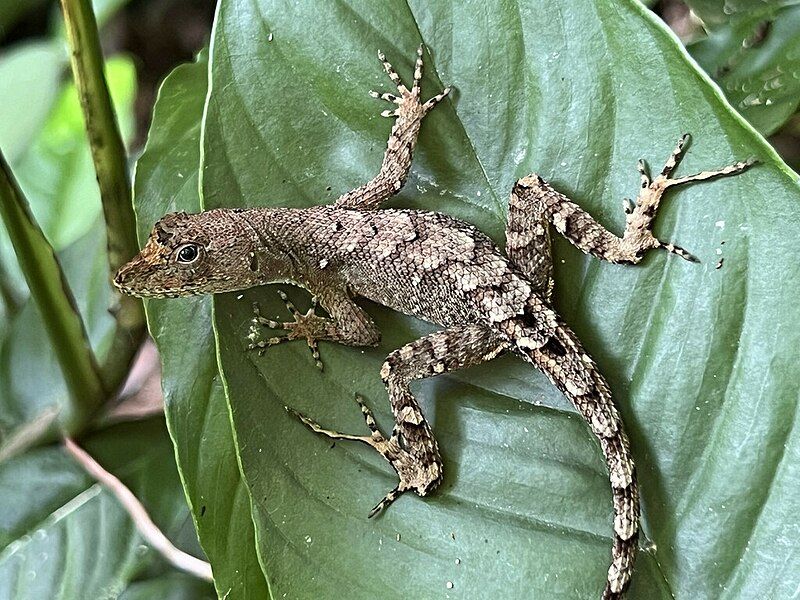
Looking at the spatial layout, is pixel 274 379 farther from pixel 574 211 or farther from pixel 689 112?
pixel 689 112

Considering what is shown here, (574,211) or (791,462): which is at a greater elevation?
(574,211)

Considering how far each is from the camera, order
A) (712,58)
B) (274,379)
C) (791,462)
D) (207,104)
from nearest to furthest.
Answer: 1. (791,462)
2. (207,104)
3. (274,379)
4. (712,58)

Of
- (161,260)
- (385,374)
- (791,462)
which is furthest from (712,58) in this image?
(161,260)

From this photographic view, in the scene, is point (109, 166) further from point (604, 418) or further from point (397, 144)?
point (604, 418)

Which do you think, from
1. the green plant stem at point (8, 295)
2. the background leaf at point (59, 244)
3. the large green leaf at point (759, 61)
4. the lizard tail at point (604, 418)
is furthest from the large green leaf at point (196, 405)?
the large green leaf at point (759, 61)

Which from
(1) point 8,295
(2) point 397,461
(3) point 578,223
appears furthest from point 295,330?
(1) point 8,295

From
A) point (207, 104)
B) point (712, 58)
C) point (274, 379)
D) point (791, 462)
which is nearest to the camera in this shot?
point (791, 462)

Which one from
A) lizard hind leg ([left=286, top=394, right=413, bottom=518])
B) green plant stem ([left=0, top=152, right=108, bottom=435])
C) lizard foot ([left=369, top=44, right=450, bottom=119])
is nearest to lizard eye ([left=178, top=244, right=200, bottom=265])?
green plant stem ([left=0, top=152, right=108, bottom=435])
